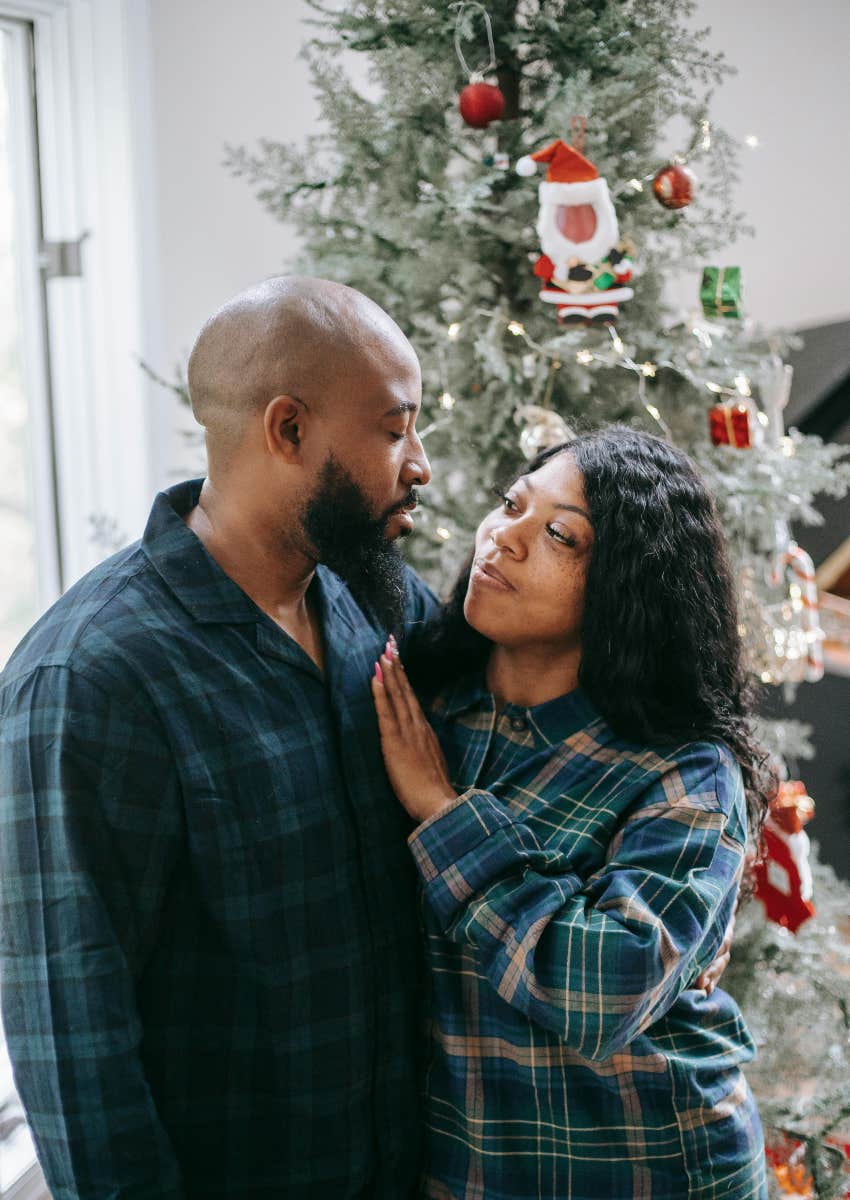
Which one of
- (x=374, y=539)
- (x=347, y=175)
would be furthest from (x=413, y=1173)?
(x=347, y=175)

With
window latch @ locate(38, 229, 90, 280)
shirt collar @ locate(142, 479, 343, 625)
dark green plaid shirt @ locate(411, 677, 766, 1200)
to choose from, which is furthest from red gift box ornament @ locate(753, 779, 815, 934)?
window latch @ locate(38, 229, 90, 280)

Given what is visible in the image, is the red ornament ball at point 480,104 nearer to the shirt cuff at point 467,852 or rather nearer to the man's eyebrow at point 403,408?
the man's eyebrow at point 403,408

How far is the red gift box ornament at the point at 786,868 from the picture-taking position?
74.0 inches

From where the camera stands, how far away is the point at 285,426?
3.57 ft

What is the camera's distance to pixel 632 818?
114 cm

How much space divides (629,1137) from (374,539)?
68 cm

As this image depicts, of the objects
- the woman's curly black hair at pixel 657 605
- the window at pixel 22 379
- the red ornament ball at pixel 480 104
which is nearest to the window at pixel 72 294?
the window at pixel 22 379

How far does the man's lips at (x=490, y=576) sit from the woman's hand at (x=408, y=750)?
0.15 m

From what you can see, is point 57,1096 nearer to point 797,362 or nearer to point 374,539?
point 374,539

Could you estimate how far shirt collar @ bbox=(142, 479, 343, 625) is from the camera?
1.08 metres

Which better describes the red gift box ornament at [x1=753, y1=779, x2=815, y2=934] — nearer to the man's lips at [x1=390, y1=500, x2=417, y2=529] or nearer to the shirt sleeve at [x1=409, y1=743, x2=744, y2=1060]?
the shirt sleeve at [x1=409, y1=743, x2=744, y2=1060]

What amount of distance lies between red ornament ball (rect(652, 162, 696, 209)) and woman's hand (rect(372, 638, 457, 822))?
1.01 meters

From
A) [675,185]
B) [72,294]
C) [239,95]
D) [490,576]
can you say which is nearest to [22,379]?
[72,294]

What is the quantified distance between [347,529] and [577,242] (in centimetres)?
82
